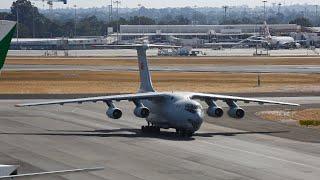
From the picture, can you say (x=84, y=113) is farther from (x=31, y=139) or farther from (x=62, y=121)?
(x=31, y=139)

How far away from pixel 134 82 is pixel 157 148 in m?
61.7

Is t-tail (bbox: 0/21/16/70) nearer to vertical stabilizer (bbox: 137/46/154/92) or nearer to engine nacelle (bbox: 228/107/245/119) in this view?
vertical stabilizer (bbox: 137/46/154/92)

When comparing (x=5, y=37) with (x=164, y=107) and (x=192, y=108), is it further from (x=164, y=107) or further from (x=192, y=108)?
(x=164, y=107)

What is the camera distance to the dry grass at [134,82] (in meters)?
100

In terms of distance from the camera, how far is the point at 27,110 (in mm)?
77125

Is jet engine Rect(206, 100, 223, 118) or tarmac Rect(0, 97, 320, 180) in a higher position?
jet engine Rect(206, 100, 223, 118)

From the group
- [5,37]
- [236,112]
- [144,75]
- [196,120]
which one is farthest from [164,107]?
[5,37]

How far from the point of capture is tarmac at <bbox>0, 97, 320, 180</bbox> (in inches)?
1667

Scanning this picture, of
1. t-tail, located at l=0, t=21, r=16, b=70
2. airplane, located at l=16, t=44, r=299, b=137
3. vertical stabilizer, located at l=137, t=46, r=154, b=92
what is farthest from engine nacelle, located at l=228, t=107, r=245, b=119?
t-tail, located at l=0, t=21, r=16, b=70

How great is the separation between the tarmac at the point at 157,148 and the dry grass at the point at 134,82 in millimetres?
27569

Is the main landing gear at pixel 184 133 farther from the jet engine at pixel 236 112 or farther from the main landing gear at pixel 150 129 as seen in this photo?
the jet engine at pixel 236 112

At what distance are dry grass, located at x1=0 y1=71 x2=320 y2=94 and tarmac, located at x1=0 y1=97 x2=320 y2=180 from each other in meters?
27.6

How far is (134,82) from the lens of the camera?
112812mm

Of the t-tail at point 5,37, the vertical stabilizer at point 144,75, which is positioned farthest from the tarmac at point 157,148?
the t-tail at point 5,37
